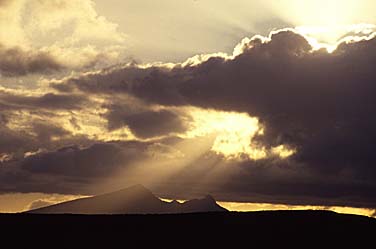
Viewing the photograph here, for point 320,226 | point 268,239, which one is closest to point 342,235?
point 320,226

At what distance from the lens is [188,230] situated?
10081 centimetres

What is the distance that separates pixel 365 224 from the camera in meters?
106

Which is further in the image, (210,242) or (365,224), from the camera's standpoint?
(365,224)

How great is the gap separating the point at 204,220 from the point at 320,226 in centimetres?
1655

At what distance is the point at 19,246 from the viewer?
308ft

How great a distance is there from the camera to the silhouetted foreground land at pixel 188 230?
96125 mm

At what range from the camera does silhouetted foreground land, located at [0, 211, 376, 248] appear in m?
96.1

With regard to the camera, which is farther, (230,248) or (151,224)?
(151,224)

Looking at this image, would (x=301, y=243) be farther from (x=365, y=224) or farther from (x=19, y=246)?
(x=19, y=246)

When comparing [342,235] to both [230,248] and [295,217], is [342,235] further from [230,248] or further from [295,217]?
[230,248]

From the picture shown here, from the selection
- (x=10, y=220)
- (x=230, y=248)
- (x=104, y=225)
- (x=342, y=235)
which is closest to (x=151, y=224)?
(x=104, y=225)

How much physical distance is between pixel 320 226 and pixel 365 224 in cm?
718

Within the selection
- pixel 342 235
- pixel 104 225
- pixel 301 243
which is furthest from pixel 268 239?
pixel 104 225

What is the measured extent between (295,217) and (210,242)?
16.9 metres
